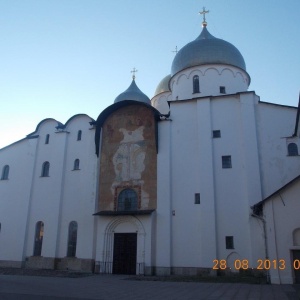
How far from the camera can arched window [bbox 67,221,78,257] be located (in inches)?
861

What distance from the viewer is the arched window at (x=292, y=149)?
19.2m

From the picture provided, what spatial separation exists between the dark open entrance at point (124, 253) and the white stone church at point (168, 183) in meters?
0.06

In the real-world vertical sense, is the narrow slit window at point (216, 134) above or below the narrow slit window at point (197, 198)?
above

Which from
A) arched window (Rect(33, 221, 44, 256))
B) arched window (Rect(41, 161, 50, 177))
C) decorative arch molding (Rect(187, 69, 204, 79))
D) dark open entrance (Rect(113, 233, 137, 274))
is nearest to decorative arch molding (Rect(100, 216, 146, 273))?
dark open entrance (Rect(113, 233, 137, 274))

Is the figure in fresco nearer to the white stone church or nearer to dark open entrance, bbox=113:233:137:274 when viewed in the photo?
the white stone church

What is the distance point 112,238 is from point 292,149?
12.5 m

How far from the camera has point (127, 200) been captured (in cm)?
2139

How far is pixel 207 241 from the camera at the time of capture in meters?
18.5

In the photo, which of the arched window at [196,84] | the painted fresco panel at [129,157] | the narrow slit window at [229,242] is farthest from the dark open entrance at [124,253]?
the arched window at [196,84]

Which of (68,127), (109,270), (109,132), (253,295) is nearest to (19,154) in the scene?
(68,127)

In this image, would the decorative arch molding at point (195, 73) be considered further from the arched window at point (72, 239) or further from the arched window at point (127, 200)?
the arched window at point (72, 239)

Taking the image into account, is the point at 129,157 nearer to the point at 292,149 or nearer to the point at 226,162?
the point at 226,162

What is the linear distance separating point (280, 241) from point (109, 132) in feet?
43.9

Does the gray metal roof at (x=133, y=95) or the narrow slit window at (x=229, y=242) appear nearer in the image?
the narrow slit window at (x=229, y=242)
